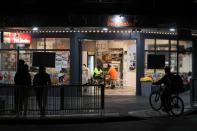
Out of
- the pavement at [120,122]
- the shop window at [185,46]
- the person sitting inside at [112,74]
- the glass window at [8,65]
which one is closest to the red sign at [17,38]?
the glass window at [8,65]

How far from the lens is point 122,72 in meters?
30.1

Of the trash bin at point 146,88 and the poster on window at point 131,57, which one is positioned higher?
the poster on window at point 131,57

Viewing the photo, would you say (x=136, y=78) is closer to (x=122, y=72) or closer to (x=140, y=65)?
(x=140, y=65)

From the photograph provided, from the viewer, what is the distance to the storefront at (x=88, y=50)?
2584cm

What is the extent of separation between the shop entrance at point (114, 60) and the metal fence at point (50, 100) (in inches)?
354

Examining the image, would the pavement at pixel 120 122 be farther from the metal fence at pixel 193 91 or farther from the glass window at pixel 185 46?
the glass window at pixel 185 46

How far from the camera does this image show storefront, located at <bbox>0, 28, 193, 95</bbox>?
25.8 metres

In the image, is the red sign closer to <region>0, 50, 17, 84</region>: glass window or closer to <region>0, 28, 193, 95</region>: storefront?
<region>0, 28, 193, 95</region>: storefront

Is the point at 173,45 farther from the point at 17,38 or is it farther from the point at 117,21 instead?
the point at 17,38

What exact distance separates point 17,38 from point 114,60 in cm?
707

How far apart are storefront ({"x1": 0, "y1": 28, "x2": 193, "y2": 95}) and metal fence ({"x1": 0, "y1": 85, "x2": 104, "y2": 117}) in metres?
7.83

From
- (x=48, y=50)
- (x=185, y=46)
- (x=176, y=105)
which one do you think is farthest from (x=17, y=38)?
(x=176, y=105)

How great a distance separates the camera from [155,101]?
19.5 metres

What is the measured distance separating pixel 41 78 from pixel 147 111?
4.22 metres
